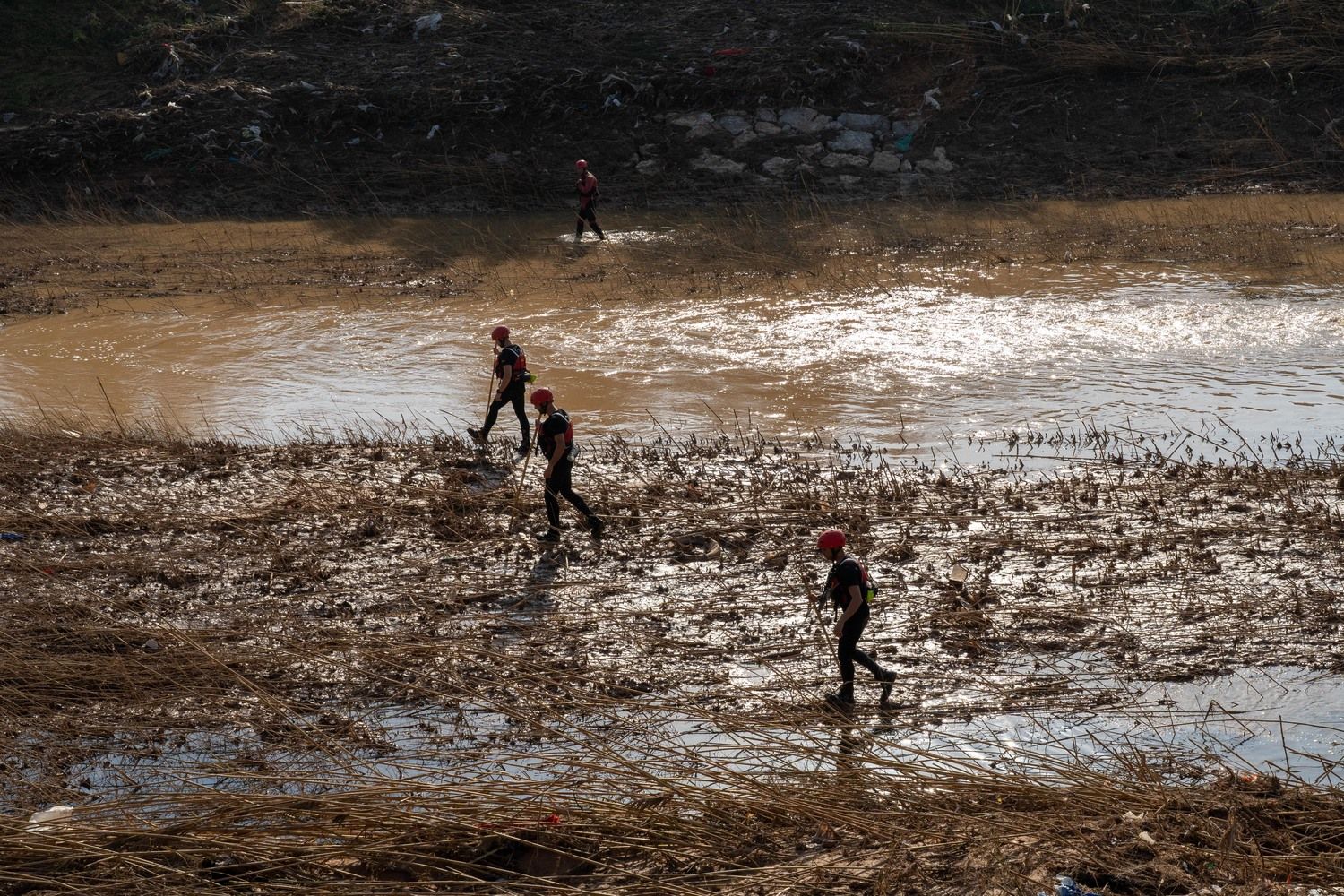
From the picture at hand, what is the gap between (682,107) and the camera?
24.7 metres

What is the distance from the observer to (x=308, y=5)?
2775 centimetres

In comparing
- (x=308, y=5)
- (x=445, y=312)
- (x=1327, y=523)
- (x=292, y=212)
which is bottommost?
(x=1327, y=523)

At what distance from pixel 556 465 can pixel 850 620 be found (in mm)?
3466

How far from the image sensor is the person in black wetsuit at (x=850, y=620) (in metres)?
7.30

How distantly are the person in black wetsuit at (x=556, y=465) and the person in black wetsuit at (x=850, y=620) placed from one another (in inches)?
121

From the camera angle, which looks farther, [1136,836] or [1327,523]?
[1327,523]

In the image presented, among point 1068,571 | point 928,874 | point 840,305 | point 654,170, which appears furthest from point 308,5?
point 928,874

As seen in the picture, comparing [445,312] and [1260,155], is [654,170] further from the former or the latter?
[1260,155]

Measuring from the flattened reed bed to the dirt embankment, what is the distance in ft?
39.8

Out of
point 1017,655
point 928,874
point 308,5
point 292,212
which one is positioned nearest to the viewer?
point 928,874

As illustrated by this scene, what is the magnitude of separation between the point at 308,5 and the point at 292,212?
8.04m

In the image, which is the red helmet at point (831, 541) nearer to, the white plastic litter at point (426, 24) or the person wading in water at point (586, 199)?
the person wading in water at point (586, 199)

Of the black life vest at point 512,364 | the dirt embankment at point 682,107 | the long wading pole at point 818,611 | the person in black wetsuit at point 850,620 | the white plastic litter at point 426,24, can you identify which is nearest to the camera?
the person in black wetsuit at point 850,620

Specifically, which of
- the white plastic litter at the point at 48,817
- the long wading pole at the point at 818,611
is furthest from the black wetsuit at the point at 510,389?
the white plastic litter at the point at 48,817
